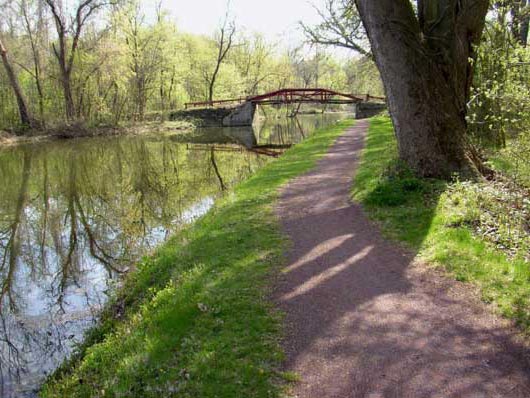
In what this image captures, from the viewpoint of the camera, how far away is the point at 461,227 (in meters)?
6.86

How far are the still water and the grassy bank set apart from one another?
194 inches

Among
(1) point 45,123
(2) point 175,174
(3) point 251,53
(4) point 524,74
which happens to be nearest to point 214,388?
(4) point 524,74

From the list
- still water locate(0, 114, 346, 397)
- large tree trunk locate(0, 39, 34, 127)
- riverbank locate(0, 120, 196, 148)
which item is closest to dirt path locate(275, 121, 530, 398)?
still water locate(0, 114, 346, 397)

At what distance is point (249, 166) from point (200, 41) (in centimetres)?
4235

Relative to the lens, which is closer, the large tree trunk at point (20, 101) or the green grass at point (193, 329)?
the green grass at point (193, 329)

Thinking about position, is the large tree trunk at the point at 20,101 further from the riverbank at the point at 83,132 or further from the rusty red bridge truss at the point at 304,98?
the rusty red bridge truss at the point at 304,98

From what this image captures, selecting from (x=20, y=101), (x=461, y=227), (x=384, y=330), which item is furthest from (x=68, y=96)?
(x=384, y=330)

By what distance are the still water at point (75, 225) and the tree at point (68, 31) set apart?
1010 cm

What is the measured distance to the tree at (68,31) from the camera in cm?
3322

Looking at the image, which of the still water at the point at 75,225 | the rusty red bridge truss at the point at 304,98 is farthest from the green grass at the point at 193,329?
the rusty red bridge truss at the point at 304,98

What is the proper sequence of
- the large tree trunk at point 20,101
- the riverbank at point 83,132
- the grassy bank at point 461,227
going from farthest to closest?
the large tree trunk at point 20,101, the riverbank at point 83,132, the grassy bank at point 461,227

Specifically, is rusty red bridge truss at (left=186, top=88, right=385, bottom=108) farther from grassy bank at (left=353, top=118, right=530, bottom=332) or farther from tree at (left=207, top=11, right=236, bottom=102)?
grassy bank at (left=353, top=118, right=530, bottom=332)

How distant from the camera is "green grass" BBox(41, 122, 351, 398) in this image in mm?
4145

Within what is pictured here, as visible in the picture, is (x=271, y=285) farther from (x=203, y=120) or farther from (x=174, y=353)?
(x=203, y=120)
